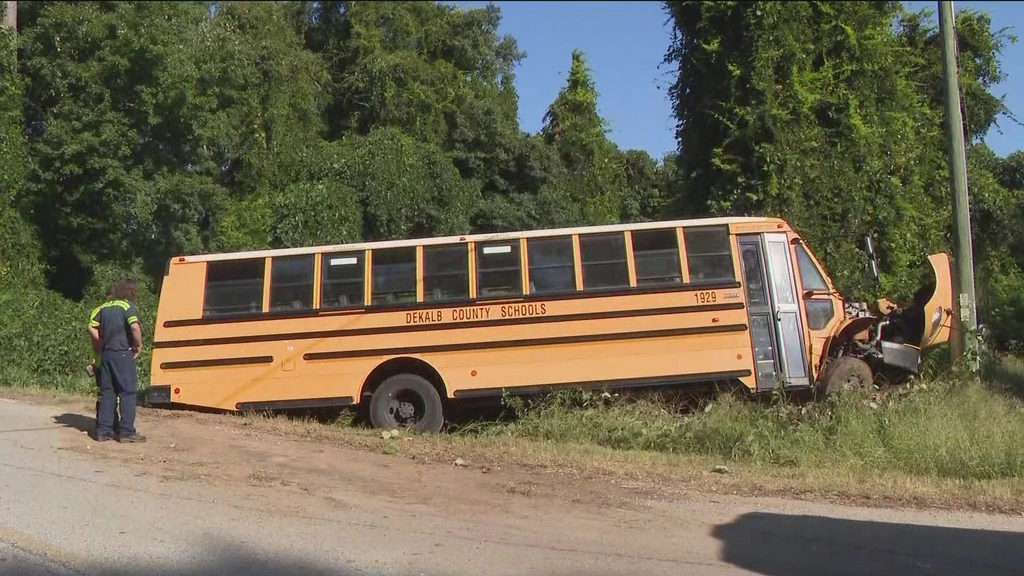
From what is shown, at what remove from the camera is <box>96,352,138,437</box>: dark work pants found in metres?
9.81

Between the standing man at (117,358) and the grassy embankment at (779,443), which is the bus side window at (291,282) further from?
the standing man at (117,358)

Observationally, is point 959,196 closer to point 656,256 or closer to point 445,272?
point 656,256

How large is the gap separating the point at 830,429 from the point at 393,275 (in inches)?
201

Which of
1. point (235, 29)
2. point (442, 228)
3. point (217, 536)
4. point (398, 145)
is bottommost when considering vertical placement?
point (217, 536)

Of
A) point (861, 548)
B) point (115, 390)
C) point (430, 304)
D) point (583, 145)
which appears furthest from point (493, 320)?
point (583, 145)

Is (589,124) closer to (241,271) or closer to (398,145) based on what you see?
(398,145)

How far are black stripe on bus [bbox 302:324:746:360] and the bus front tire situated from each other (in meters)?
1.25

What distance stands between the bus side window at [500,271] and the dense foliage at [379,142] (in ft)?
17.4

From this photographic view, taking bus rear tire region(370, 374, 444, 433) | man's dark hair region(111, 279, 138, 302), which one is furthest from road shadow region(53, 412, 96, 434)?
bus rear tire region(370, 374, 444, 433)

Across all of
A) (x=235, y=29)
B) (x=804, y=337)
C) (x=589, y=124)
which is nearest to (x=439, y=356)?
(x=804, y=337)

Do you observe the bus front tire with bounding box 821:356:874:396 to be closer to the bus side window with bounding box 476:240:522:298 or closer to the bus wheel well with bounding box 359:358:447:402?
the bus side window with bounding box 476:240:522:298

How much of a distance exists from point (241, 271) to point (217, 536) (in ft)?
18.1

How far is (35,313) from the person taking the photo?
51.7 ft

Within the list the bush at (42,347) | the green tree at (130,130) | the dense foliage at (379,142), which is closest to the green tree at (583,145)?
the dense foliage at (379,142)
